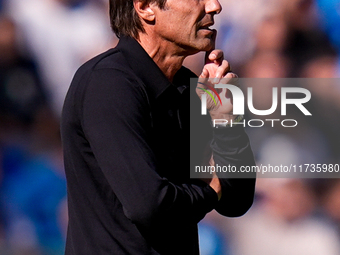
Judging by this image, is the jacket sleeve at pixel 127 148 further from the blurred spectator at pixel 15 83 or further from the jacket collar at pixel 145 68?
the blurred spectator at pixel 15 83

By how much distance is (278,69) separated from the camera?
3.12 meters

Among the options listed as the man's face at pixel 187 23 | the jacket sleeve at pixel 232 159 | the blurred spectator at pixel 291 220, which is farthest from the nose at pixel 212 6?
the blurred spectator at pixel 291 220

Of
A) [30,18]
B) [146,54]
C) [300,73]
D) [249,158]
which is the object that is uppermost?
[30,18]

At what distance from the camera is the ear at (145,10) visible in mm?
1731

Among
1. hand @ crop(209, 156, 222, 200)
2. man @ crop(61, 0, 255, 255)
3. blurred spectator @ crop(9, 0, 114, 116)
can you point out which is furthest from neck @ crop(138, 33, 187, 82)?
blurred spectator @ crop(9, 0, 114, 116)

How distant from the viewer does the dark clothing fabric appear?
55.9 inches

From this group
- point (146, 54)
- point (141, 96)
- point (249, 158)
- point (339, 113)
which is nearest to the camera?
point (141, 96)

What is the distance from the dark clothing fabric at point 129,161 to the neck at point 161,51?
0.06m

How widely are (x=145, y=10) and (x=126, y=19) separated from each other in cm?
9

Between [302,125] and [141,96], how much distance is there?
181 cm

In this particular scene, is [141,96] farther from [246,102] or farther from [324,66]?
[324,66]

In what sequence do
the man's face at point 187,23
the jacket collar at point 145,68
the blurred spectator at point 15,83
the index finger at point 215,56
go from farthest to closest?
1. the blurred spectator at point 15,83
2. the index finger at point 215,56
3. the man's face at point 187,23
4. the jacket collar at point 145,68

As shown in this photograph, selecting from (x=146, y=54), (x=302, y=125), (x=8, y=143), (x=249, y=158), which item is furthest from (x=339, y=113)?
(x=8, y=143)

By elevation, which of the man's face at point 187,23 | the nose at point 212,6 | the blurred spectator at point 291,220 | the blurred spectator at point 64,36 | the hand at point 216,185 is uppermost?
the blurred spectator at point 64,36
